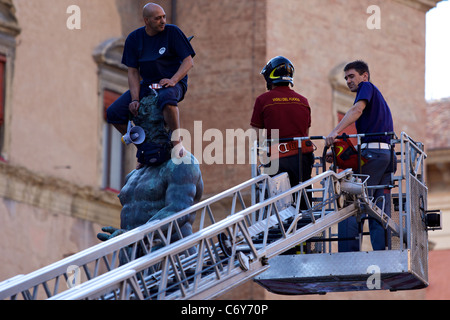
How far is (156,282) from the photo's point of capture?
13680 millimetres

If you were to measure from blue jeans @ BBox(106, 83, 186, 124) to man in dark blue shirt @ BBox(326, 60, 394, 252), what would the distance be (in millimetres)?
2244

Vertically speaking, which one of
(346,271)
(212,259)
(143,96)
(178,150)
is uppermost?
(143,96)

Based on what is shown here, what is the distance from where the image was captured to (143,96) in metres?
14.8

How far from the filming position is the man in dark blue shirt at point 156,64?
575 inches

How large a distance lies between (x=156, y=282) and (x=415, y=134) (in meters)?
18.8

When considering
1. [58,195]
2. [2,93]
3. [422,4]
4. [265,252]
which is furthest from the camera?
[422,4]

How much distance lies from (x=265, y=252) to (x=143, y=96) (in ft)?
6.51

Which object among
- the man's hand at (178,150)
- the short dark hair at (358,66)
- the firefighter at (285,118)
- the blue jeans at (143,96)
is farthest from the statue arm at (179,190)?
A: the short dark hair at (358,66)

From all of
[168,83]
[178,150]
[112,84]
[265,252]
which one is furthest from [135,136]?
[112,84]

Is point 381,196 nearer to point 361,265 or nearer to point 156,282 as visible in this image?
point 361,265

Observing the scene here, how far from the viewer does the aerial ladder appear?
1319cm

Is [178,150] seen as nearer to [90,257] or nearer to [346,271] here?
[90,257]

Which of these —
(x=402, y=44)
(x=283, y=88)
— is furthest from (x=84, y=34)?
(x=283, y=88)
